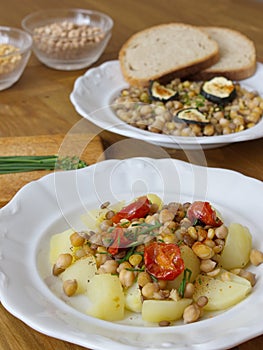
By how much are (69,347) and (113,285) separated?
5.9 inches

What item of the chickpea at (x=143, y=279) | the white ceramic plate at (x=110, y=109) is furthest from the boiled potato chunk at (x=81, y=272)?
the white ceramic plate at (x=110, y=109)

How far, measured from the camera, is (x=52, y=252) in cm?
150

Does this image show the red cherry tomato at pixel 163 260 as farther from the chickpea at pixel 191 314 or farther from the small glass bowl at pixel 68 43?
the small glass bowl at pixel 68 43

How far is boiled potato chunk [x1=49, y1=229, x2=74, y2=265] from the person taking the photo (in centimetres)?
148

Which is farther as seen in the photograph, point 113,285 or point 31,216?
point 31,216

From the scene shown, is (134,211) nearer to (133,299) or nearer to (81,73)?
(133,299)

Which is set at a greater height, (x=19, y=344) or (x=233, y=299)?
(x=233, y=299)

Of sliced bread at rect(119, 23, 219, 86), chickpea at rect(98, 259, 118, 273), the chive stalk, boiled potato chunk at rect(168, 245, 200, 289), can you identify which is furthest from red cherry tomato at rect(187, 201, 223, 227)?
sliced bread at rect(119, 23, 219, 86)

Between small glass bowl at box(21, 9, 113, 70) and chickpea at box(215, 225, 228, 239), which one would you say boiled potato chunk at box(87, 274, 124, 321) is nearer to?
chickpea at box(215, 225, 228, 239)

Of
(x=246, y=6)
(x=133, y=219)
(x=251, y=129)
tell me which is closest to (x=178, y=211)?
(x=133, y=219)

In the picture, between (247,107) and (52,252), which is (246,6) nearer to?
(247,107)

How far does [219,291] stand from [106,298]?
0.74ft

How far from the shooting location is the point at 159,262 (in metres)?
1.34

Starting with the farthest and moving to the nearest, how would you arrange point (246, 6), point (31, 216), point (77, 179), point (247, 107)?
point (246, 6) → point (247, 107) → point (77, 179) → point (31, 216)
